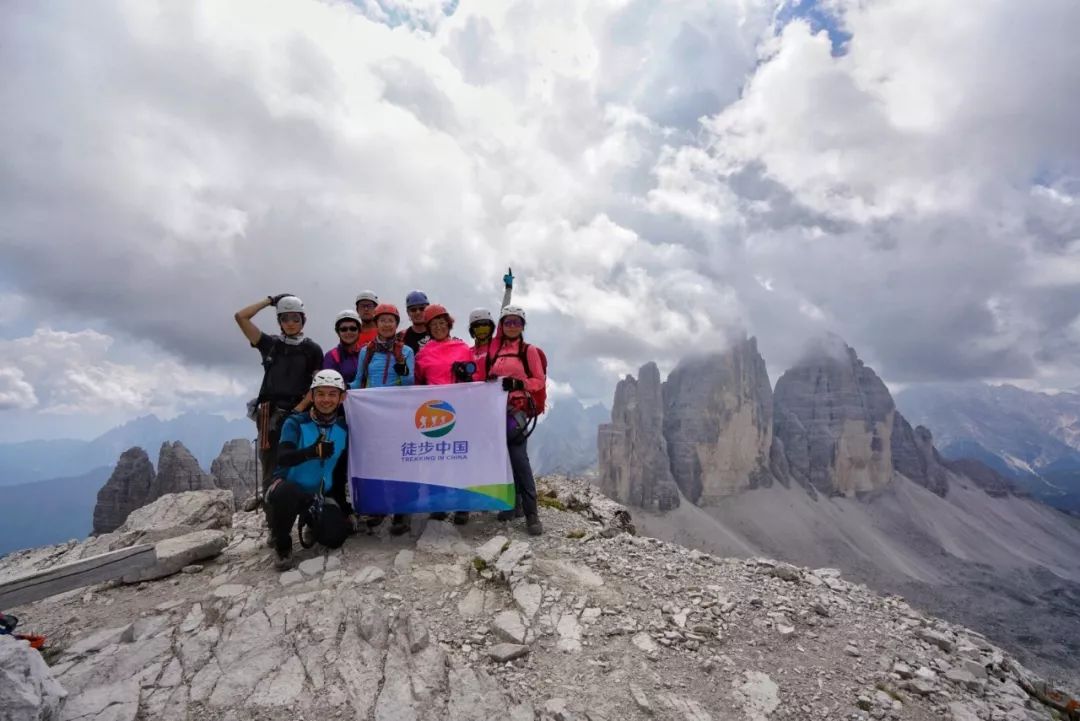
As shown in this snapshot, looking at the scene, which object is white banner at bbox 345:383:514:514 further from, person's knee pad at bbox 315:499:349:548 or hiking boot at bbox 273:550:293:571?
hiking boot at bbox 273:550:293:571

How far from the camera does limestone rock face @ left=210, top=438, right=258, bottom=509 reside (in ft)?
145

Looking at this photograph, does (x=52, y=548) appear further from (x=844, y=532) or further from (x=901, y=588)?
(x=844, y=532)

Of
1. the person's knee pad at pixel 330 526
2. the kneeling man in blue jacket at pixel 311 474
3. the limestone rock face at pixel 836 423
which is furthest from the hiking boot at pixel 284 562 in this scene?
the limestone rock face at pixel 836 423

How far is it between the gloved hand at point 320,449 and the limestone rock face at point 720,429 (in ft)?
411

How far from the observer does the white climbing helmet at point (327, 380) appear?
753cm

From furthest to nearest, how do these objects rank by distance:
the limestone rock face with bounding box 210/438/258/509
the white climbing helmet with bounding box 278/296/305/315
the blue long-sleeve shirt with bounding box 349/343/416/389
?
the limestone rock face with bounding box 210/438/258/509, the blue long-sleeve shirt with bounding box 349/343/416/389, the white climbing helmet with bounding box 278/296/305/315

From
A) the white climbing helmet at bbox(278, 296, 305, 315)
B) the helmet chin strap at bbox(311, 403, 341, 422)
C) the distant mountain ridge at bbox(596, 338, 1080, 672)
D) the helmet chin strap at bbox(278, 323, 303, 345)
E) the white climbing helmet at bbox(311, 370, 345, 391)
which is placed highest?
the white climbing helmet at bbox(278, 296, 305, 315)

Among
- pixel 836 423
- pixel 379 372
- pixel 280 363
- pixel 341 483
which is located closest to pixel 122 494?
pixel 280 363

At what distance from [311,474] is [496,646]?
4.01m

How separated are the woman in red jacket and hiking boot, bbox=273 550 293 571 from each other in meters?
3.81

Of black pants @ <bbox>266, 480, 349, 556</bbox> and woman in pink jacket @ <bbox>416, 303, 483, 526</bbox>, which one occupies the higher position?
woman in pink jacket @ <bbox>416, 303, 483, 526</bbox>

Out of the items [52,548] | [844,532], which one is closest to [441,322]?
[52,548]

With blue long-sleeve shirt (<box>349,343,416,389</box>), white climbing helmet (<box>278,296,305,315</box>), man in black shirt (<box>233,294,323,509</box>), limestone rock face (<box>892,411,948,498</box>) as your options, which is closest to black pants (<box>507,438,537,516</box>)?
blue long-sleeve shirt (<box>349,343,416,389</box>)

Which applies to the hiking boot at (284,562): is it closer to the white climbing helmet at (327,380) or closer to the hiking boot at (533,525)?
the white climbing helmet at (327,380)
